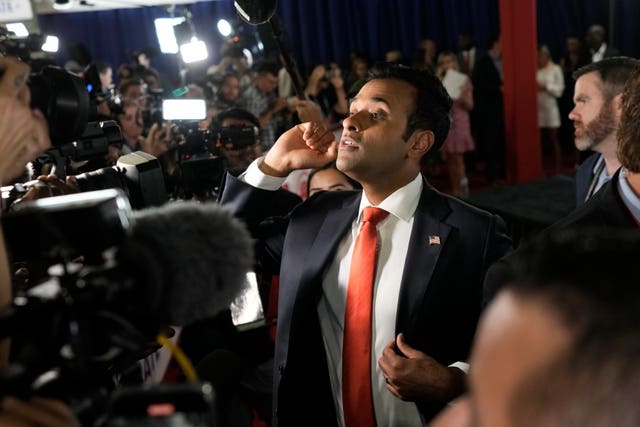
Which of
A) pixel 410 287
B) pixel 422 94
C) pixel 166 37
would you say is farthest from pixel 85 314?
pixel 166 37

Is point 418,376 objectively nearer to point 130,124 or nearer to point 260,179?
point 260,179

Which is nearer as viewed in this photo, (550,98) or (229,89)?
(229,89)

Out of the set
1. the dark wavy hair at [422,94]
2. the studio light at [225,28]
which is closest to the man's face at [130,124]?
the dark wavy hair at [422,94]

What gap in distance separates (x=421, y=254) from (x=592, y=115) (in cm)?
144

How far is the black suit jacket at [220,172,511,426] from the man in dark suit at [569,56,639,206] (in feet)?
3.79

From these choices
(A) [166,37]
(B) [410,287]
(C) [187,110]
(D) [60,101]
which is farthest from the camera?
(A) [166,37]

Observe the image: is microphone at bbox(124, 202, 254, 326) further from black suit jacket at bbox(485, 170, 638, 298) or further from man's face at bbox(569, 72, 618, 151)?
man's face at bbox(569, 72, 618, 151)

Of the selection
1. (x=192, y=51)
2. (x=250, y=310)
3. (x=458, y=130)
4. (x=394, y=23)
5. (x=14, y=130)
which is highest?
(x=394, y=23)

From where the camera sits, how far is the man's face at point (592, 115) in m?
2.42

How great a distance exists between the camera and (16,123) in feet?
2.56

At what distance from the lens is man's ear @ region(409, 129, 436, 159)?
1.67 m

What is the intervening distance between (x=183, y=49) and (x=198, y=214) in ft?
19.5

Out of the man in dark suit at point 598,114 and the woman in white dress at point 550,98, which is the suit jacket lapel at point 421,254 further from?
the woman in white dress at point 550,98

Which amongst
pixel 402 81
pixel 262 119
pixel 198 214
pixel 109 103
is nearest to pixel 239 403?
pixel 402 81
